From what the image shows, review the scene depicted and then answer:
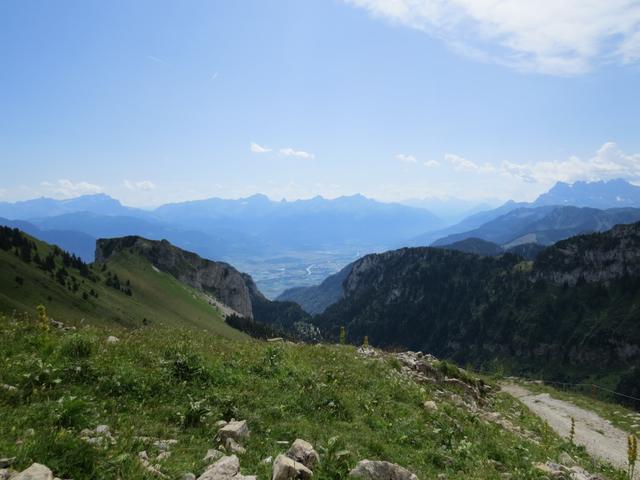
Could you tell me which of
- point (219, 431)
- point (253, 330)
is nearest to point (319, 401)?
point (219, 431)

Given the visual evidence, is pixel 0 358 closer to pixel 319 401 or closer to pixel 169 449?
pixel 169 449

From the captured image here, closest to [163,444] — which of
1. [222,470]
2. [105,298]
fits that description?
[222,470]

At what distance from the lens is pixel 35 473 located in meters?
6.03

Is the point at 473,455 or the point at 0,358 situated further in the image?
the point at 473,455

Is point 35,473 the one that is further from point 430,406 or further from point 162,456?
point 430,406

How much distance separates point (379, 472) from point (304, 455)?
1538mm

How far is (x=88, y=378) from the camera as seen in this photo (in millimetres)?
10508

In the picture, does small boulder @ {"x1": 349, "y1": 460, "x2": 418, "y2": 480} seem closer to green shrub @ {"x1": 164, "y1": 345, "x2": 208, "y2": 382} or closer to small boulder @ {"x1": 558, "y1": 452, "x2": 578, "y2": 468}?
green shrub @ {"x1": 164, "y1": 345, "x2": 208, "y2": 382}

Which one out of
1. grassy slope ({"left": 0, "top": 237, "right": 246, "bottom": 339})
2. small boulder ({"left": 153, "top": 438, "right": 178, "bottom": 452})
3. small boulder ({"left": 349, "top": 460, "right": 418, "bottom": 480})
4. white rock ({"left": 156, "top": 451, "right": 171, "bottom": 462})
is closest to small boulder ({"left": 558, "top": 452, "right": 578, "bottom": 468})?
small boulder ({"left": 349, "top": 460, "right": 418, "bottom": 480})

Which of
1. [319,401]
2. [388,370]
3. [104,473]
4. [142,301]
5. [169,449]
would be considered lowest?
[142,301]

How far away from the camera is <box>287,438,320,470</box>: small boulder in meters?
8.39

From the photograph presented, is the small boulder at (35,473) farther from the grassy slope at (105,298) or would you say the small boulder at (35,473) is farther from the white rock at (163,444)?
the grassy slope at (105,298)

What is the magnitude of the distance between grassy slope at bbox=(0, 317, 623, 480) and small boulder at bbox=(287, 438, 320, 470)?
0.36 metres

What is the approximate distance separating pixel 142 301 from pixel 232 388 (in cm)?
9912
